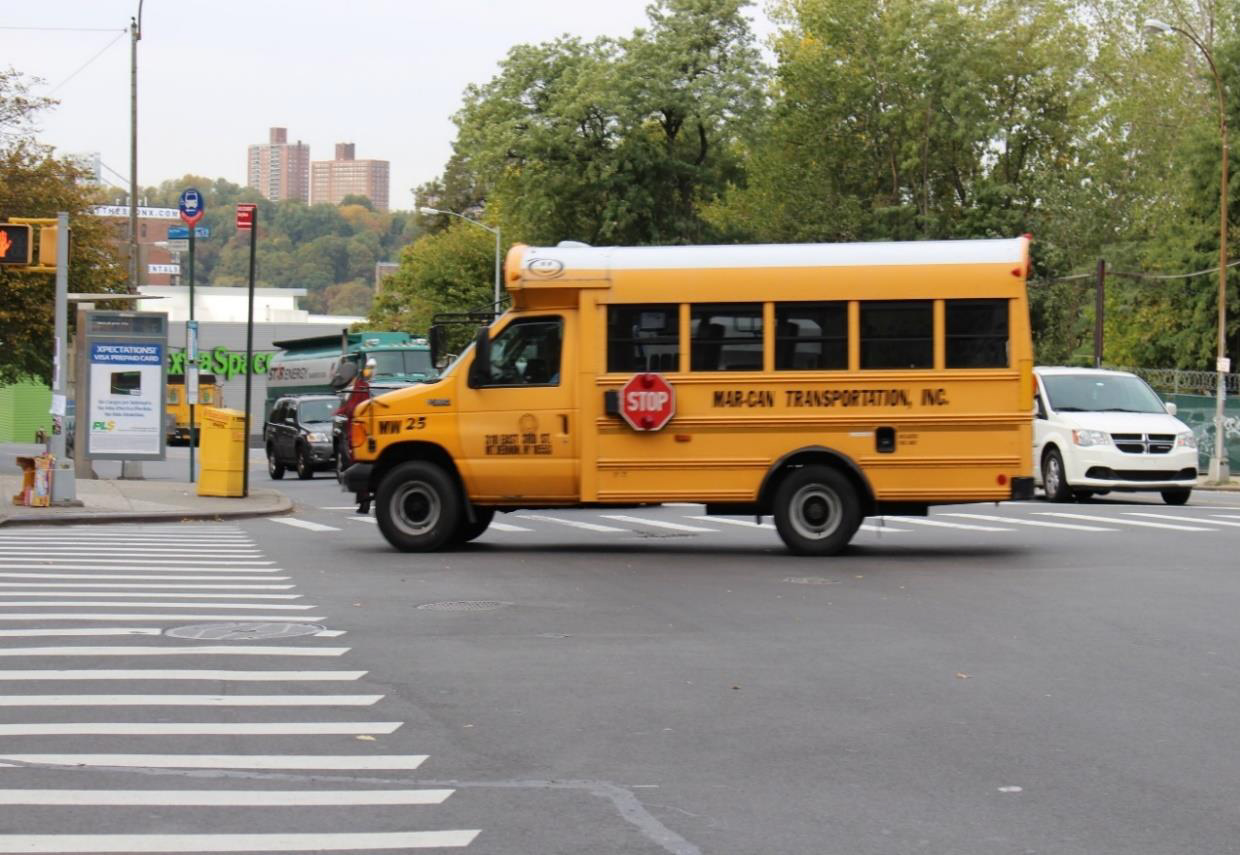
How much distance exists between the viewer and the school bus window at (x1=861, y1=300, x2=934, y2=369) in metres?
16.4

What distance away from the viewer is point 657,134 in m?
62.2

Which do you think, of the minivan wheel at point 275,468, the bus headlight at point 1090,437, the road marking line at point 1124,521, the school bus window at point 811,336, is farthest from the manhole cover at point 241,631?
the minivan wheel at point 275,468

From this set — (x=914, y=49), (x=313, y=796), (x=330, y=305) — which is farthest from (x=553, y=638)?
(x=330, y=305)

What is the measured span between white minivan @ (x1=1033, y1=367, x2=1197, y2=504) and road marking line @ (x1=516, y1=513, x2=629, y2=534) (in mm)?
6526

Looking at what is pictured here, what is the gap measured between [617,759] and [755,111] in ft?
174

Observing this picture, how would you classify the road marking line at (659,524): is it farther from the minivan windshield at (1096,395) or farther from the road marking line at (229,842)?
the road marking line at (229,842)

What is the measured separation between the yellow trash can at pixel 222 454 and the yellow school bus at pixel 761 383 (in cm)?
1017

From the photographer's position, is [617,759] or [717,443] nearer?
[617,759]

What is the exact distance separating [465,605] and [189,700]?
421 centimetres

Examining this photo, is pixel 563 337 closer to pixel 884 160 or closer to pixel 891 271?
pixel 891 271

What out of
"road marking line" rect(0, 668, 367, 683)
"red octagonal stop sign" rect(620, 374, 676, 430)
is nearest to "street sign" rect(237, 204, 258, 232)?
"red octagonal stop sign" rect(620, 374, 676, 430)

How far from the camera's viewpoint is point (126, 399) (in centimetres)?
2750

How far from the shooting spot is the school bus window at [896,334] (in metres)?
16.4

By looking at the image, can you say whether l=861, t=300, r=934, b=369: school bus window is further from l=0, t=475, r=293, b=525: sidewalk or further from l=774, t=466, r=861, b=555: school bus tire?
l=0, t=475, r=293, b=525: sidewalk
